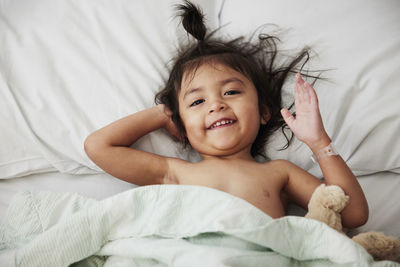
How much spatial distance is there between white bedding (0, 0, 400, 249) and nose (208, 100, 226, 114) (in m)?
0.23

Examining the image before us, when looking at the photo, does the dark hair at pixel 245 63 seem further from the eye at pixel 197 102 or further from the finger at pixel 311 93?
the finger at pixel 311 93

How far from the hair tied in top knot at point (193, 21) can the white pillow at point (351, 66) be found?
13cm

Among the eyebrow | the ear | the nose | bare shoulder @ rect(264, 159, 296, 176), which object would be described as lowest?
bare shoulder @ rect(264, 159, 296, 176)

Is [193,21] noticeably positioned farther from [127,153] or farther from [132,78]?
[127,153]

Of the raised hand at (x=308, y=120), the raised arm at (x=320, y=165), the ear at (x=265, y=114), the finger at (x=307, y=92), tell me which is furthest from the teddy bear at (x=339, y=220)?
the ear at (x=265, y=114)

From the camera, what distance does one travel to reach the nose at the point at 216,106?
3.95 feet

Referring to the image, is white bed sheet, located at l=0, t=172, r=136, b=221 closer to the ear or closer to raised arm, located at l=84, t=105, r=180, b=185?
raised arm, located at l=84, t=105, r=180, b=185

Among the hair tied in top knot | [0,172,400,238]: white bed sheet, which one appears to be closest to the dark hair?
the hair tied in top knot

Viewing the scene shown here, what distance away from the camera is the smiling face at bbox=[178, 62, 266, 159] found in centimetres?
122

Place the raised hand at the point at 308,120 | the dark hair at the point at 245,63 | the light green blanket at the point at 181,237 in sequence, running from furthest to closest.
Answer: the dark hair at the point at 245,63
the raised hand at the point at 308,120
the light green blanket at the point at 181,237

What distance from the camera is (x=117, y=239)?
96cm

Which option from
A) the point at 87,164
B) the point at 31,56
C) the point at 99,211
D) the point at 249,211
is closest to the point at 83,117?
the point at 87,164

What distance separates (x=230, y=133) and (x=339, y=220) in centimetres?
40

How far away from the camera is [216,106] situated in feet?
3.95
